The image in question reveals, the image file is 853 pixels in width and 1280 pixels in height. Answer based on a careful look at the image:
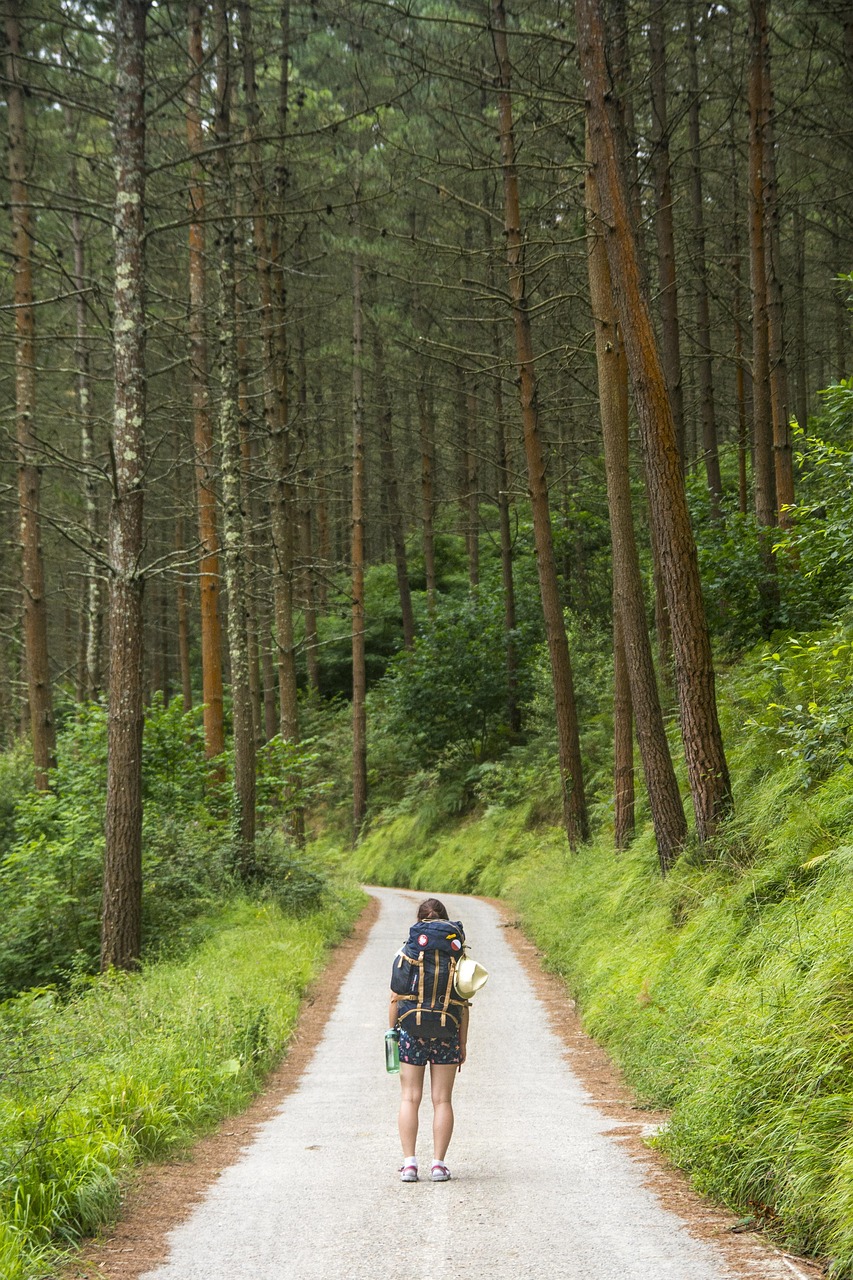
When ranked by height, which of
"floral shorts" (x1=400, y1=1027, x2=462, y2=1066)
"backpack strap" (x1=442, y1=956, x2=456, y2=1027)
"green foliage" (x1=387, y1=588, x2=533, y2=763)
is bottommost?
"floral shorts" (x1=400, y1=1027, x2=462, y2=1066)

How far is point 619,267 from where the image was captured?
10.8 meters

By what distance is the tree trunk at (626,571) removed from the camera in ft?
37.8

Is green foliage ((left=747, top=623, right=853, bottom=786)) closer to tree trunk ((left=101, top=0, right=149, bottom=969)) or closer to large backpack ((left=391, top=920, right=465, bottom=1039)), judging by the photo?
large backpack ((left=391, top=920, right=465, bottom=1039))

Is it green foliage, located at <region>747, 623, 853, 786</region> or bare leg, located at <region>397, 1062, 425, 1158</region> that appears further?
green foliage, located at <region>747, 623, 853, 786</region>

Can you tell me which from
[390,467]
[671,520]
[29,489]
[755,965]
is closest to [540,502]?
[671,520]

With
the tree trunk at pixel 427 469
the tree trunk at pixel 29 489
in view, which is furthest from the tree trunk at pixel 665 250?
the tree trunk at pixel 427 469

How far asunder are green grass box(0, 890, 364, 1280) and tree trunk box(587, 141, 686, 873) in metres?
4.36

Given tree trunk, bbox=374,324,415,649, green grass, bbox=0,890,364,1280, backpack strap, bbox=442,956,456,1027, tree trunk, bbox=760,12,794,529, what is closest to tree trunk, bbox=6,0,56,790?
green grass, bbox=0,890,364,1280

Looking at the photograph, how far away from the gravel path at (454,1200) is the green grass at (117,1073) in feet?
1.58

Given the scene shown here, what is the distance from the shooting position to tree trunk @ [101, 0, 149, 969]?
35.2 ft

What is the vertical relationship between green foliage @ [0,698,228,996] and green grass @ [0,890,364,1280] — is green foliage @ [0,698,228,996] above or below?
above

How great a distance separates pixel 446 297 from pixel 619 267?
19.7 metres

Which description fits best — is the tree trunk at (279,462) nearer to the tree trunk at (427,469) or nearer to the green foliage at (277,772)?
the green foliage at (277,772)

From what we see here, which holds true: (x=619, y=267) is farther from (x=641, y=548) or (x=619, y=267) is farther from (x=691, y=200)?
(x=641, y=548)
